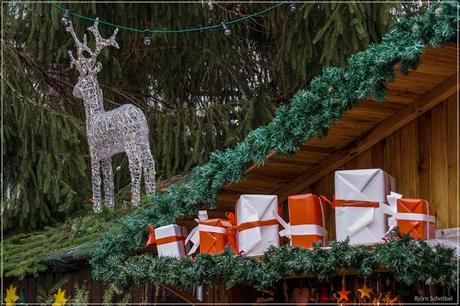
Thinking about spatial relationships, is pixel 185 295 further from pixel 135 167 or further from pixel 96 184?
pixel 96 184

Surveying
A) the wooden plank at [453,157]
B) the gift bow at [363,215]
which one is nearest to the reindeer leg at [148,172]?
the gift bow at [363,215]

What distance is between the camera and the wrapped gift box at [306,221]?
14.8ft

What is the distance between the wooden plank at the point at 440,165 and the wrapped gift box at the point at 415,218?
0.32 metres

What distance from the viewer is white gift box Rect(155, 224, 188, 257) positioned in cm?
527

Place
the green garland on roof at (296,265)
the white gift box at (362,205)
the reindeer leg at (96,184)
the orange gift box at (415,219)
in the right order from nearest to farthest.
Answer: the green garland on roof at (296,265) → the orange gift box at (415,219) → the white gift box at (362,205) → the reindeer leg at (96,184)

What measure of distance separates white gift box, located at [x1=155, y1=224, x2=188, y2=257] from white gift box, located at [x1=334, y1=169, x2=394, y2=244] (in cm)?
127

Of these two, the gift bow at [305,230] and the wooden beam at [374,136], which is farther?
the gift bow at [305,230]

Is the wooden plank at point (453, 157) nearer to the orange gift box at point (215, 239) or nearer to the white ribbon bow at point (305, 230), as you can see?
the white ribbon bow at point (305, 230)

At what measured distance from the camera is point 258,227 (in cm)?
477

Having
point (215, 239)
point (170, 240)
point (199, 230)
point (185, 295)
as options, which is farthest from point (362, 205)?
point (185, 295)

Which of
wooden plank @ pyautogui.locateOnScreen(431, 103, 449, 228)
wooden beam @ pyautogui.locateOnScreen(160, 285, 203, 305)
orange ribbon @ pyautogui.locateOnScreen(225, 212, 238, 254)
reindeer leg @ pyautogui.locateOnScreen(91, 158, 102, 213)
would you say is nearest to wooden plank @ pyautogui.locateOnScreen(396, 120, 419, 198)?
wooden plank @ pyautogui.locateOnScreen(431, 103, 449, 228)

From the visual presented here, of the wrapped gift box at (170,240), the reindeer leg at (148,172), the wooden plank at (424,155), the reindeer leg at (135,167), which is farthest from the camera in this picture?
the reindeer leg at (135,167)

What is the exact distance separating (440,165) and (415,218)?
0.53 meters

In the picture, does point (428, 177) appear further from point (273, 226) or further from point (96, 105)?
point (96, 105)
